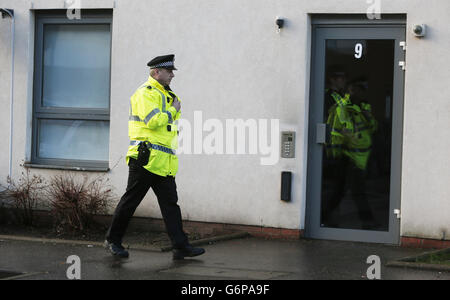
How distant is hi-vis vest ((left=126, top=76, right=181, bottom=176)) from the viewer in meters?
7.86

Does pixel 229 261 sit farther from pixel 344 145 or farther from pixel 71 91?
pixel 71 91

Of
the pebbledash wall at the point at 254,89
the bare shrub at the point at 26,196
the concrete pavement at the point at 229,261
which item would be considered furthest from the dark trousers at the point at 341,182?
the bare shrub at the point at 26,196

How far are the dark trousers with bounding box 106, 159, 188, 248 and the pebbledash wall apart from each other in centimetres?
190

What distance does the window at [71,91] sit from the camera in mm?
10711

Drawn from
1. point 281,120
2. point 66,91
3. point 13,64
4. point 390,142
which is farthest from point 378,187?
point 13,64

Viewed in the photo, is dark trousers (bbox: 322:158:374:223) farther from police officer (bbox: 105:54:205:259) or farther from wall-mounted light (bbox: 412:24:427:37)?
police officer (bbox: 105:54:205:259)

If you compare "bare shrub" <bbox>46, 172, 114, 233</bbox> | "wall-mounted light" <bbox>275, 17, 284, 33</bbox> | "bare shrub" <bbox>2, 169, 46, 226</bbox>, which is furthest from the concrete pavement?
"wall-mounted light" <bbox>275, 17, 284, 33</bbox>

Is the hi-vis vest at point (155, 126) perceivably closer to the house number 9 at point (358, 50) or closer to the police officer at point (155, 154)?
the police officer at point (155, 154)

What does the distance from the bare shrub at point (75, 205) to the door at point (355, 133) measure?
8.32ft

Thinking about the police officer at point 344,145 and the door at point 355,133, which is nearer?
the door at point 355,133

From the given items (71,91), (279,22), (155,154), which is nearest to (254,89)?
(279,22)

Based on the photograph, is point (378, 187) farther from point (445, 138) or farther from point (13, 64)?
point (13, 64)
